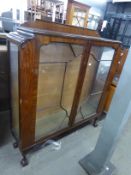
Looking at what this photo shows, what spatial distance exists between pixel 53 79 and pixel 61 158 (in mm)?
813

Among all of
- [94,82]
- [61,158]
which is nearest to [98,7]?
[94,82]

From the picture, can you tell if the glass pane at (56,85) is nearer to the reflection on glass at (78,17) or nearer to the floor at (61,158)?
the floor at (61,158)

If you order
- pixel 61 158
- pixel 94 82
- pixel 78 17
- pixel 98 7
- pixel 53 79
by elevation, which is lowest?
pixel 61 158

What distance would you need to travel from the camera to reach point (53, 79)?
1360 mm

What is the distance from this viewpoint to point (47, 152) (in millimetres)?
1448

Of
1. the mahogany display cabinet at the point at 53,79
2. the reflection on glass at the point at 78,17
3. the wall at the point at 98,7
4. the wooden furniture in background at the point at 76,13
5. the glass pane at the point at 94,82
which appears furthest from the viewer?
the wall at the point at 98,7

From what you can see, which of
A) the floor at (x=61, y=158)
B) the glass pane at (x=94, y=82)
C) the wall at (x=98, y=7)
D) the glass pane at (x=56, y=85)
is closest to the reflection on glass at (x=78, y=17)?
the wall at (x=98, y=7)

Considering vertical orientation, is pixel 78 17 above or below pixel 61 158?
above

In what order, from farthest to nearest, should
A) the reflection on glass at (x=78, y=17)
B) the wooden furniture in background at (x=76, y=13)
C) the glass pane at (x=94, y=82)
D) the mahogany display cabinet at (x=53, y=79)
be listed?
1. the reflection on glass at (x=78, y=17)
2. the wooden furniture in background at (x=76, y=13)
3. the glass pane at (x=94, y=82)
4. the mahogany display cabinet at (x=53, y=79)

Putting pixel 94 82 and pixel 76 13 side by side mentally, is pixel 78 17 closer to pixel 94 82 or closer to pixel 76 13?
pixel 76 13

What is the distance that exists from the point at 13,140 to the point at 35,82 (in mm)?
898

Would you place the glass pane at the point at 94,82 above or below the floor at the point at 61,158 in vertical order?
above

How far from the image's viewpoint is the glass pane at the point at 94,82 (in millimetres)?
1545

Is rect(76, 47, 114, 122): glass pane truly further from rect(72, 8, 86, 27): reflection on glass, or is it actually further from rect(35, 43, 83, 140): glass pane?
rect(72, 8, 86, 27): reflection on glass
